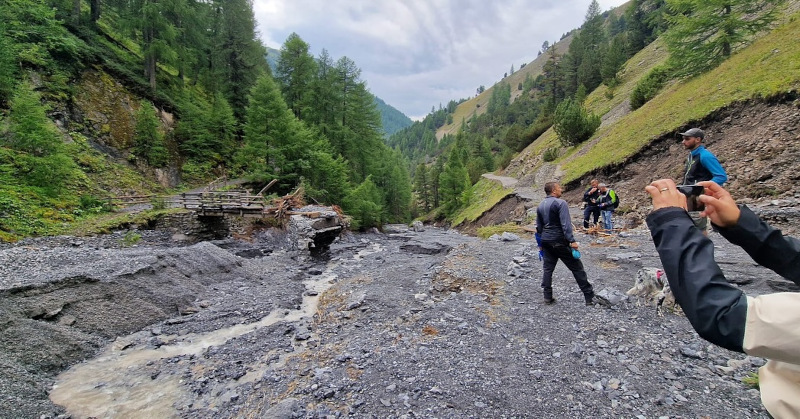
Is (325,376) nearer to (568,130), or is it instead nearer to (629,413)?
(629,413)

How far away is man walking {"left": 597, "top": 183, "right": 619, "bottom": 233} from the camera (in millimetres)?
14219

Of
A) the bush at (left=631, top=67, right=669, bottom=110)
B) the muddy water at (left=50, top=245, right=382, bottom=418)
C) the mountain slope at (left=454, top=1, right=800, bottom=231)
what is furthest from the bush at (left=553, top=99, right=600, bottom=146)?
the muddy water at (left=50, top=245, right=382, bottom=418)

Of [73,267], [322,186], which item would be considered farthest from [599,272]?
[322,186]

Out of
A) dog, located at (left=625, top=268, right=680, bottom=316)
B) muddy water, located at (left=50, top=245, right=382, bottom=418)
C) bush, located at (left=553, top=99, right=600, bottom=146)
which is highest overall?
bush, located at (left=553, top=99, right=600, bottom=146)

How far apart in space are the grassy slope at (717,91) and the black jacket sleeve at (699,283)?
1969 cm

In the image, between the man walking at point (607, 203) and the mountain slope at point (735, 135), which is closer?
the mountain slope at point (735, 135)

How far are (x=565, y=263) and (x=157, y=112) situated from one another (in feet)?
113

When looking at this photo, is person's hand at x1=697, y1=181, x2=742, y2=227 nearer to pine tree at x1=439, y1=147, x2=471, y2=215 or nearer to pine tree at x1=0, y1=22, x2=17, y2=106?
pine tree at x1=0, y1=22, x2=17, y2=106

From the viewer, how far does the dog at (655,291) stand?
20.5ft

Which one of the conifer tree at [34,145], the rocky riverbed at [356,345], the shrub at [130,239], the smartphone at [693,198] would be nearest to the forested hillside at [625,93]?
the rocky riverbed at [356,345]

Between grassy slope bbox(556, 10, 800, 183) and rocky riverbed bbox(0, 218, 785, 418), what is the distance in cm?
1137

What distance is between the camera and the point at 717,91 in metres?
18.5

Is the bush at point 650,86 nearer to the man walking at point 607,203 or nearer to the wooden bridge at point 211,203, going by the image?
the man walking at point 607,203

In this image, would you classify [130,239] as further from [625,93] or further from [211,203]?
[625,93]
